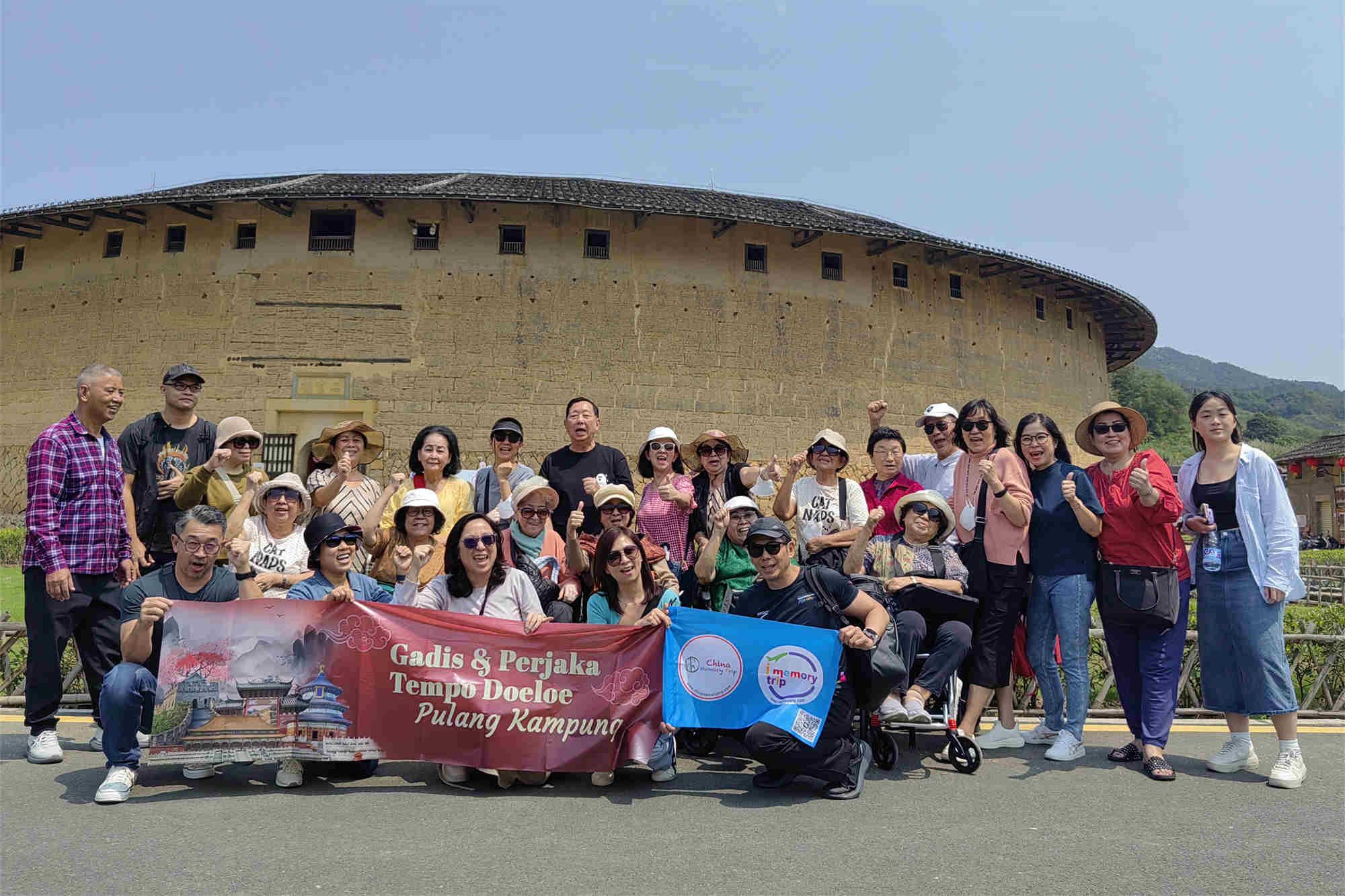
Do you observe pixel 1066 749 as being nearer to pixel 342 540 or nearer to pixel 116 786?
pixel 342 540

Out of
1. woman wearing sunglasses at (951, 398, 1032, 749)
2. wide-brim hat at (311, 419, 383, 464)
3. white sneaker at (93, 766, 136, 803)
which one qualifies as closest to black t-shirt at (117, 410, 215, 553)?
wide-brim hat at (311, 419, 383, 464)

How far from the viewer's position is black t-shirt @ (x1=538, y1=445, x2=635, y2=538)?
672 centimetres

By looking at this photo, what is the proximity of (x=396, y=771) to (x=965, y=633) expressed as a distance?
338 centimetres

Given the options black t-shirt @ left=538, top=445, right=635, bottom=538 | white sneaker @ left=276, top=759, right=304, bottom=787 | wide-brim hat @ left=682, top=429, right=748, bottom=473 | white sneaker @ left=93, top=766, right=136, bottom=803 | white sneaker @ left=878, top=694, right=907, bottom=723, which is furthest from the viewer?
black t-shirt @ left=538, top=445, right=635, bottom=538

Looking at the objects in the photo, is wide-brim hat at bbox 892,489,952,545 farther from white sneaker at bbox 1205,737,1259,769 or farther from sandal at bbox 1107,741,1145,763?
white sneaker at bbox 1205,737,1259,769

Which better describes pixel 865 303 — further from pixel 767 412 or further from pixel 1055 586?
pixel 1055 586

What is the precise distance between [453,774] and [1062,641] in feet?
12.1

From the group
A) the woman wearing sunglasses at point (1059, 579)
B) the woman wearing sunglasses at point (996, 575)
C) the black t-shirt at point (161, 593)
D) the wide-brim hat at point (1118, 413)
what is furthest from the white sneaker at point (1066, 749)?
the black t-shirt at point (161, 593)

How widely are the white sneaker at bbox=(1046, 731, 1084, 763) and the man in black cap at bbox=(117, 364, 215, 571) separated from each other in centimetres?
565

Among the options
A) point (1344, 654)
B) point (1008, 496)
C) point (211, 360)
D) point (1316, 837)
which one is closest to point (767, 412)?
point (211, 360)

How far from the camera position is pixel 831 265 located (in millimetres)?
23781

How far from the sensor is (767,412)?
73.6 ft

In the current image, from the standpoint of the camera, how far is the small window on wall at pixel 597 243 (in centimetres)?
2212

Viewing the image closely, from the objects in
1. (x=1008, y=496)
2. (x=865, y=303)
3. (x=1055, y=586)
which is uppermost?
(x=865, y=303)
